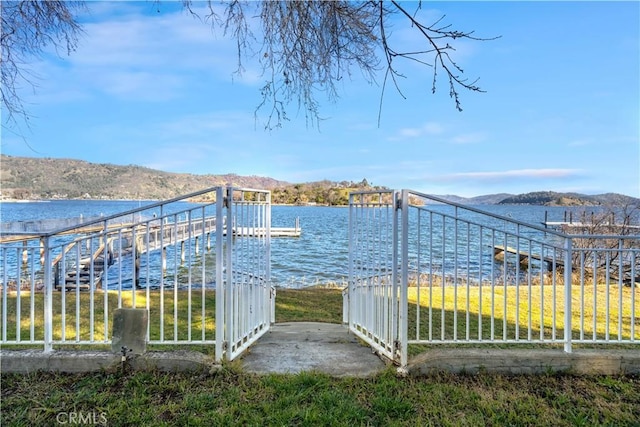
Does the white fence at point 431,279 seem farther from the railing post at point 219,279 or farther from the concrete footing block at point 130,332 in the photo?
the concrete footing block at point 130,332

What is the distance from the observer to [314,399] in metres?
2.57

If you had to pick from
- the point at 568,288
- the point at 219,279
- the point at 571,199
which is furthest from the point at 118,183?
the point at 568,288

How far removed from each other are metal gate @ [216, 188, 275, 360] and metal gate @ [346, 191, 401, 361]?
0.97 meters

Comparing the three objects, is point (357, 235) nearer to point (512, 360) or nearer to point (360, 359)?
point (360, 359)

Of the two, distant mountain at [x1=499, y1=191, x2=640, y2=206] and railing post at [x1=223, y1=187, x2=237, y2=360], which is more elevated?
distant mountain at [x1=499, y1=191, x2=640, y2=206]

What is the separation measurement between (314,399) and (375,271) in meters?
1.53

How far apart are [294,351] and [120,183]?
60.3m

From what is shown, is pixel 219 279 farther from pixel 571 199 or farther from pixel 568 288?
pixel 571 199

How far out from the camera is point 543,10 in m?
5.16

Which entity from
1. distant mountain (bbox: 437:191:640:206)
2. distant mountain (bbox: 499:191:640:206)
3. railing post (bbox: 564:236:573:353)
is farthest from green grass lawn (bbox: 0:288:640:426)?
distant mountain (bbox: 499:191:640:206)

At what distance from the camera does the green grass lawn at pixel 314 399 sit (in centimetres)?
237

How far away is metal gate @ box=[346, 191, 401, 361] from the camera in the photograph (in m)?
3.24

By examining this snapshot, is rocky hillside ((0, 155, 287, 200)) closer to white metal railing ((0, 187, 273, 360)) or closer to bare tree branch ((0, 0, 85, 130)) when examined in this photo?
white metal railing ((0, 187, 273, 360))

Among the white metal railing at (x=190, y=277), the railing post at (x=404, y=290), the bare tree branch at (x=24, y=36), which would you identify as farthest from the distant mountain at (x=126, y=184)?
the railing post at (x=404, y=290)
